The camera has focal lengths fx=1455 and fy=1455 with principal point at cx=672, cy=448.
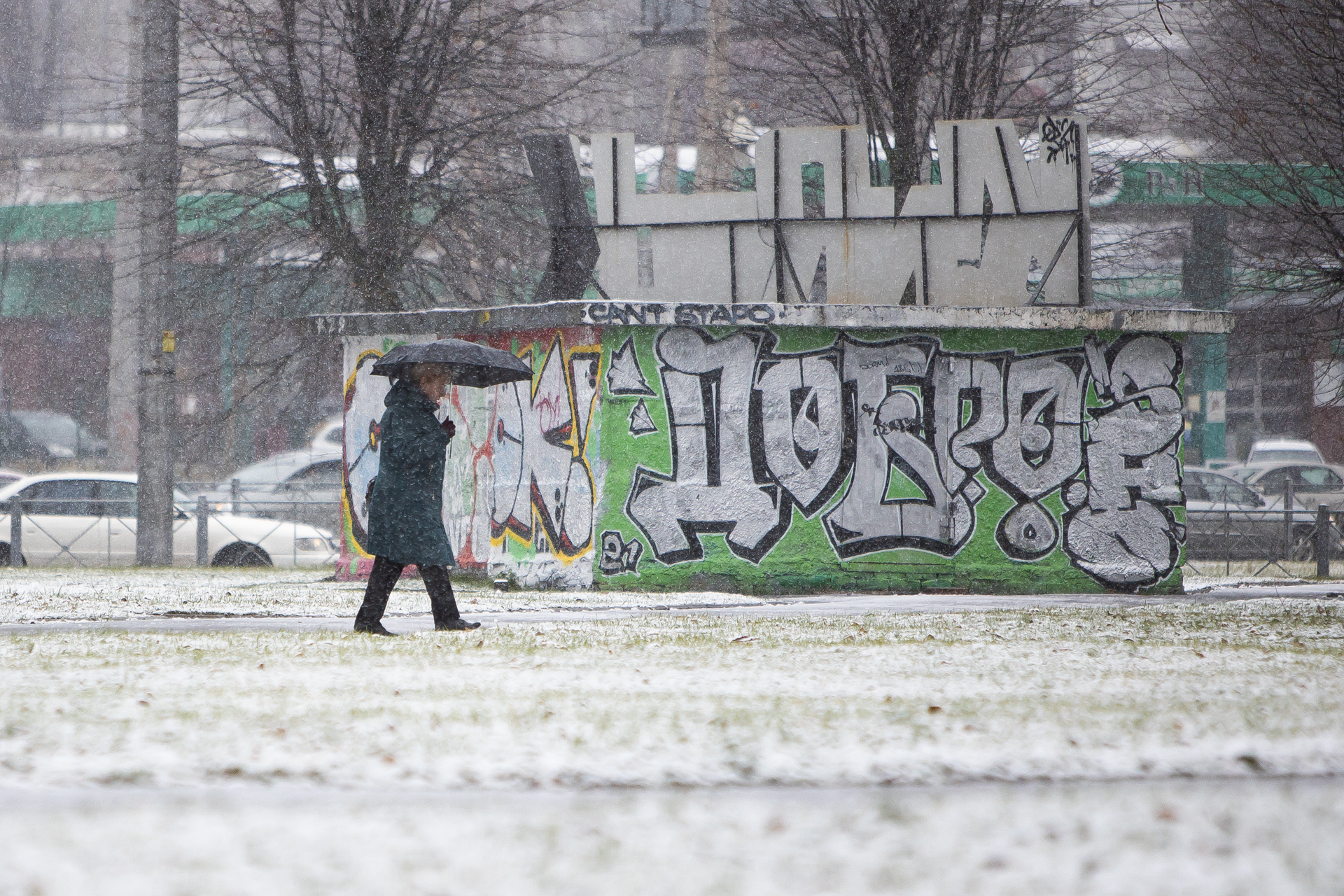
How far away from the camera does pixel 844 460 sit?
13070mm

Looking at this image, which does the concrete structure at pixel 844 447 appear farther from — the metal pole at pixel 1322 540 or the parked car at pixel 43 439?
the parked car at pixel 43 439

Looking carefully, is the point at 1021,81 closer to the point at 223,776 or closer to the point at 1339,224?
the point at 1339,224

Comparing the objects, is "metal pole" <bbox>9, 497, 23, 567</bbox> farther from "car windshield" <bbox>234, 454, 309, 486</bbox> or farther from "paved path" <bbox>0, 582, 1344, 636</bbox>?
"paved path" <bbox>0, 582, 1344, 636</bbox>

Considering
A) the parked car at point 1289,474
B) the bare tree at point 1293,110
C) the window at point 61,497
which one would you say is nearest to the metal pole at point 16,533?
the window at point 61,497

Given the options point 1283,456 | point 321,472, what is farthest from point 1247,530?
point 321,472

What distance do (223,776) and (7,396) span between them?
4137 centimetres

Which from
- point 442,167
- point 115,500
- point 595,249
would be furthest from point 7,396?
point 595,249

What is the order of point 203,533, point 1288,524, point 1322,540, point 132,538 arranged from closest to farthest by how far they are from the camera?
1. point 1322,540
2. point 203,533
3. point 132,538
4. point 1288,524

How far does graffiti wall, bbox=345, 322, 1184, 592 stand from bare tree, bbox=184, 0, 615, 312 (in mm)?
3820

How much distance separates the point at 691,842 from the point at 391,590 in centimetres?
546

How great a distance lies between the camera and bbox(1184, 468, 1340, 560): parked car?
66.4 feet

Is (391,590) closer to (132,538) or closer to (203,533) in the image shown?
(203,533)

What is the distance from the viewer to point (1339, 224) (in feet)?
47.2

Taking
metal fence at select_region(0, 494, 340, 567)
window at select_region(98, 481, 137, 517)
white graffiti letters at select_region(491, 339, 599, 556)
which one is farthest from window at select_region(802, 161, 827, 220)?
window at select_region(98, 481, 137, 517)
